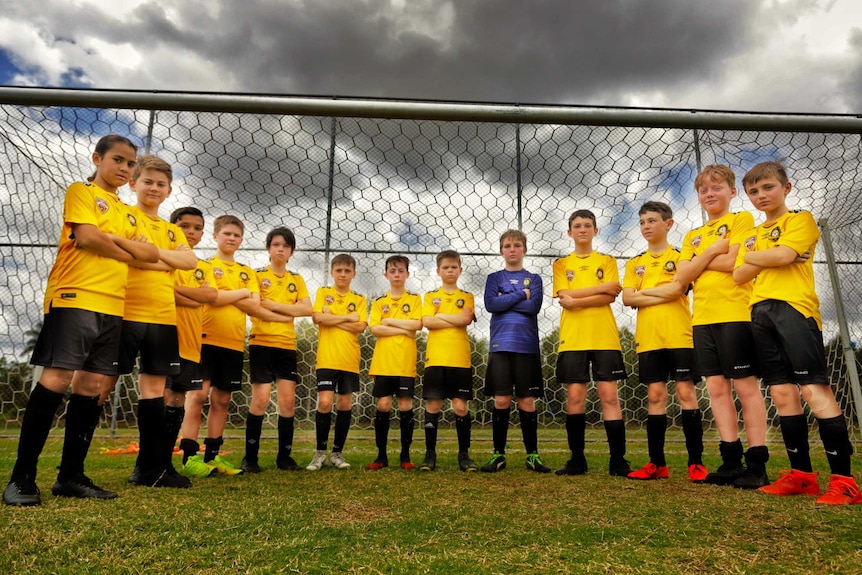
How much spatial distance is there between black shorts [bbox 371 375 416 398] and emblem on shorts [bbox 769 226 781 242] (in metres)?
2.75

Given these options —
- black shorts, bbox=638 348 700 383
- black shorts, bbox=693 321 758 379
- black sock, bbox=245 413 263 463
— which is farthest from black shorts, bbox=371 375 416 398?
black shorts, bbox=693 321 758 379

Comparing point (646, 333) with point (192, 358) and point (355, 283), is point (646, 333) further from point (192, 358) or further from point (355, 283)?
point (192, 358)

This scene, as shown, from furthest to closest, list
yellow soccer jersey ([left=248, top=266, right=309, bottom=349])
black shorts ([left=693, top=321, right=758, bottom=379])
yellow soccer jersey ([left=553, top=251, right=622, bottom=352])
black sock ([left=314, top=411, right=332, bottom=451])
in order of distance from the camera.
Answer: black sock ([left=314, top=411, right=332, bottom=451])
yellow soccer jersey ([left=248, top=266, right=309, bottom=349])
yellow soccer jersey ([left=553, top=251, right=622, bottom=352])
black shorts ([left=693, top=321, right=758, bottom=379])

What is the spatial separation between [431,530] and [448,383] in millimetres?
2345

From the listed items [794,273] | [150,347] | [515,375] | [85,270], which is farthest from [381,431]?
[794,273]

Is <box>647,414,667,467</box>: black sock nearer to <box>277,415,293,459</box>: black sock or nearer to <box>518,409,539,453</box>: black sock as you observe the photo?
<box>518,409,539,453</box>: black sock

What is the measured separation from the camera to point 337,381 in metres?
4.36

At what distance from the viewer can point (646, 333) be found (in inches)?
147

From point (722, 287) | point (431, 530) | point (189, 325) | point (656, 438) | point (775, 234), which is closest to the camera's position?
point (431, 530)

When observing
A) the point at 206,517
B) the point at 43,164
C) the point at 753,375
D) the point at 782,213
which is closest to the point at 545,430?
the point at 753,375

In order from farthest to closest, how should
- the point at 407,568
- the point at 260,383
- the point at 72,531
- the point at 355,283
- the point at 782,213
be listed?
the point at 355,283, the point at 260,383, the point at 782,213, the point at 72,531, the point at 407,568

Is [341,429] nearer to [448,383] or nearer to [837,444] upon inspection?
[448,383]

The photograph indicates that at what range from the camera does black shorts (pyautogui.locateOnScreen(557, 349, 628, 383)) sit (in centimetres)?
373

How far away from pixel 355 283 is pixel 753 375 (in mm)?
3608
